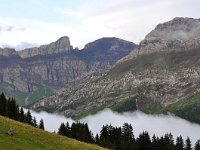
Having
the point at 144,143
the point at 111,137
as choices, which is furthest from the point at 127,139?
the point at 144,143

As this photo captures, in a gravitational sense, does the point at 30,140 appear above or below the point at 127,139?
above

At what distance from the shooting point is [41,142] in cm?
6334

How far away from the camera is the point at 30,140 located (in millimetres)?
62938

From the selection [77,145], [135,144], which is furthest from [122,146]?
[77,145]

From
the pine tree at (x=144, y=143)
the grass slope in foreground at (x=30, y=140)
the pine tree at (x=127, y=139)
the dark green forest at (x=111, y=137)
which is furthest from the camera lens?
the pine tree at (x=127, y=139)

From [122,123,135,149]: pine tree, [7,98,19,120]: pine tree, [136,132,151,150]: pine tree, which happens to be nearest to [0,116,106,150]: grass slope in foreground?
[7,98,19,120]: pine tree

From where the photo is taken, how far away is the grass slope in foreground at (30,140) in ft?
190

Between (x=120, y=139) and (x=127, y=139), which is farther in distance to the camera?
(x=127, y=139)

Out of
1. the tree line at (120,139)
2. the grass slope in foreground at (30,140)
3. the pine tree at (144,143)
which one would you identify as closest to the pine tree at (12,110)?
the tree line at (120,139)

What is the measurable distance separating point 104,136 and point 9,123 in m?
60.4

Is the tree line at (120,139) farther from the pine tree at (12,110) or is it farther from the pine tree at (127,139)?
the pine tree at (12,110)

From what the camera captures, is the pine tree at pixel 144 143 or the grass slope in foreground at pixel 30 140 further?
the pine tree at pixel 144 143

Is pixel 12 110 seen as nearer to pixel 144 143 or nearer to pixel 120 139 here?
pixel 120 139

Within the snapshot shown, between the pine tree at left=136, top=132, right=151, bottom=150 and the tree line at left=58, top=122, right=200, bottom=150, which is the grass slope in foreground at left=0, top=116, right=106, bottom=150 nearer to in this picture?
the tree line at left=58, top=122, right=200, bottom=150
